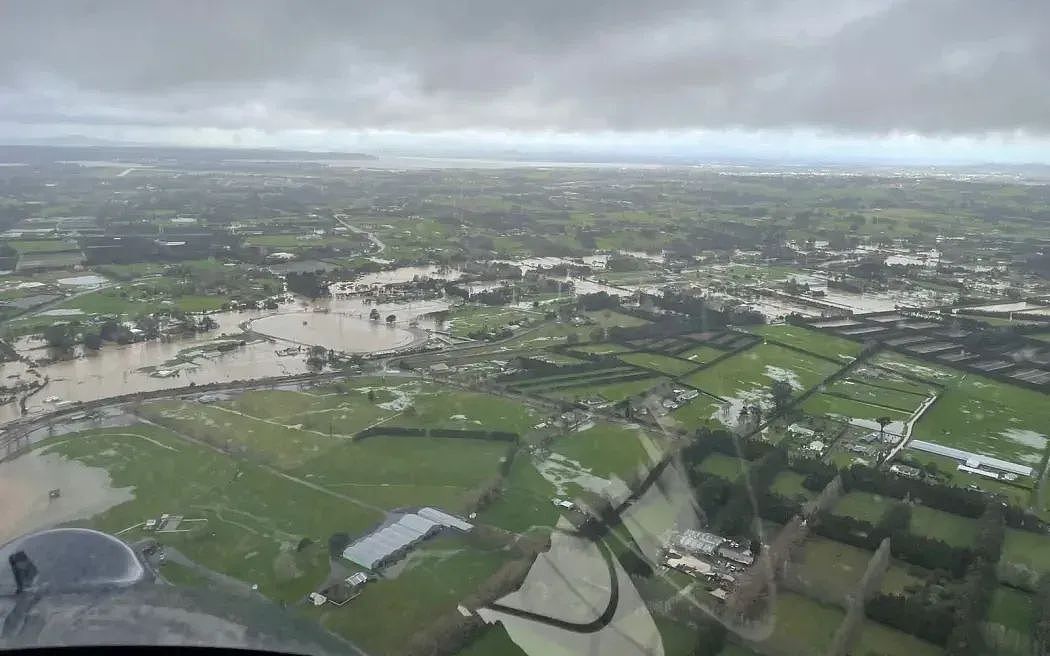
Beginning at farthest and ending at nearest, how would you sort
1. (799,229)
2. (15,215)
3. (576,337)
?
(799,229)
(15,215)
(576,337)

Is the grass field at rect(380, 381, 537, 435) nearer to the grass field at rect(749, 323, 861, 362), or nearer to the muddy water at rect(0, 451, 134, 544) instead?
the muddy water at rect(0, 451, 134, 544)

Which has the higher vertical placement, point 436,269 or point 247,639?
point 247,639

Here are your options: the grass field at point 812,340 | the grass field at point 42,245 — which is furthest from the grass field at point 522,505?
the grass field at point 42,245

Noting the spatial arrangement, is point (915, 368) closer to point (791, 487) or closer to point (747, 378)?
point (747, 378)

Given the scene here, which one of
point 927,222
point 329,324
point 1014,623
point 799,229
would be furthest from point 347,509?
point 927,222

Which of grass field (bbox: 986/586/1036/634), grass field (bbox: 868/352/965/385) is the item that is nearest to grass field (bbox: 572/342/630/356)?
grass field (bbox: 868/352/965/385)

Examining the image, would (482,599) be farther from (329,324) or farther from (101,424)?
(329,324)
